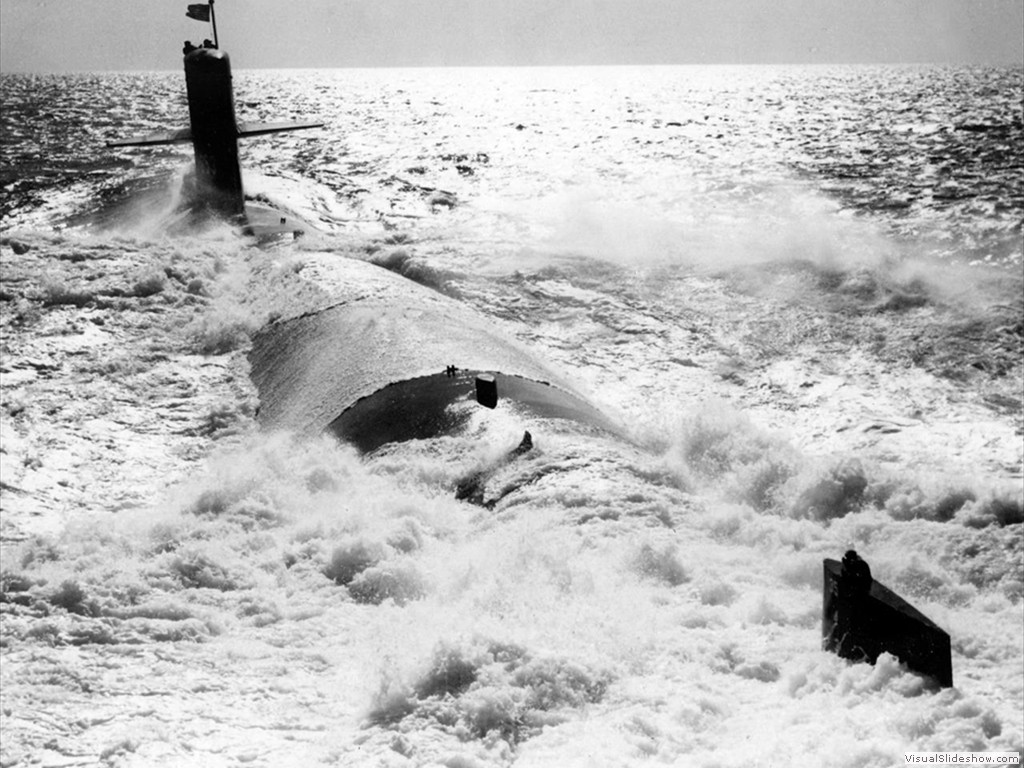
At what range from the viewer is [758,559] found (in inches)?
328

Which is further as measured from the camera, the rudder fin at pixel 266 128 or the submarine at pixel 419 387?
the rudder fin at pixel 266 128

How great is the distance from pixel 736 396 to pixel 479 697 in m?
9.73

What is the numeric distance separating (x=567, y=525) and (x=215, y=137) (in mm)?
20180

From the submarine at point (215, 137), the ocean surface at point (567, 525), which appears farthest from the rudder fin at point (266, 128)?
the ocean surface at point (567, 525)

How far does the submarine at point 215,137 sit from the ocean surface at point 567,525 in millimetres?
2010

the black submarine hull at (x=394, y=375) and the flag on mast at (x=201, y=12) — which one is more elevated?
the flag on mast at (x=201, y=12)

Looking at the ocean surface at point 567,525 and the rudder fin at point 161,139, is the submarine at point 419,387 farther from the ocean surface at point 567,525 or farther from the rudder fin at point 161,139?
the rudder fin at point 161,139

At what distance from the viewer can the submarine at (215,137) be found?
24266 millimetres

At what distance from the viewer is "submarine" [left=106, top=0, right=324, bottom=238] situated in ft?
79.6

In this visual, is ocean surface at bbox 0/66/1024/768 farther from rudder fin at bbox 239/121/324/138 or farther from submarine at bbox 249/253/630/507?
rudder fin at bbox 239/121/324/138

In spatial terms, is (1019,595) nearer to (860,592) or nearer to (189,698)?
(860,592)

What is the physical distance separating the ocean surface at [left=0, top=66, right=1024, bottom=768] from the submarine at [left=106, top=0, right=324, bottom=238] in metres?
2.01

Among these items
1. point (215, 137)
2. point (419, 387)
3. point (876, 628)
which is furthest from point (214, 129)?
point (876, 628)

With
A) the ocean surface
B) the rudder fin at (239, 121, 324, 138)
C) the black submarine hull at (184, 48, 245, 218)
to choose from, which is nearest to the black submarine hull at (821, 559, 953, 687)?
the ocean surface
